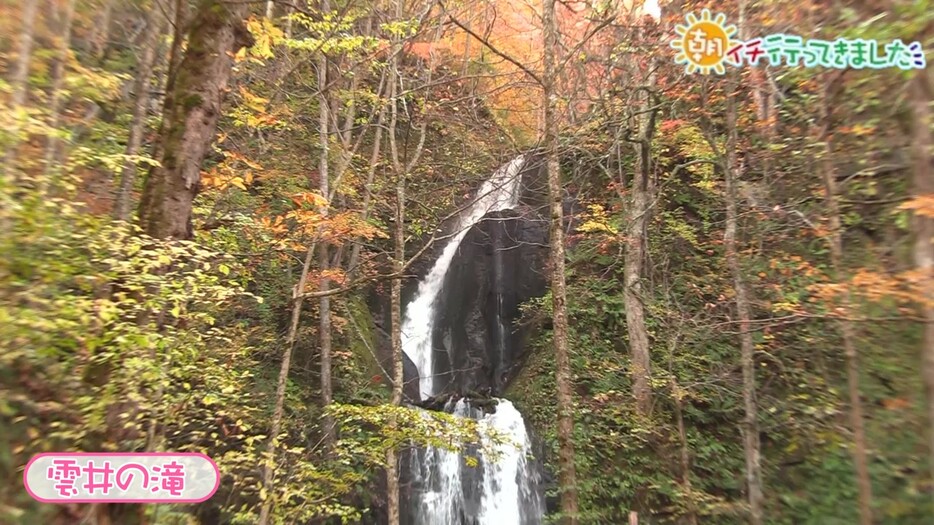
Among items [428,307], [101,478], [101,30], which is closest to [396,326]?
[101,478]

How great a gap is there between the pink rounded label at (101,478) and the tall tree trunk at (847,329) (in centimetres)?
568

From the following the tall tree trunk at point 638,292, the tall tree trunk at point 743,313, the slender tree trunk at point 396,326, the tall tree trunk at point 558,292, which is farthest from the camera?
the tall tree trunk at point 638,292

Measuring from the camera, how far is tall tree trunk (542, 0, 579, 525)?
5.75 meters

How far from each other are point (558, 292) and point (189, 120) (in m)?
4.42

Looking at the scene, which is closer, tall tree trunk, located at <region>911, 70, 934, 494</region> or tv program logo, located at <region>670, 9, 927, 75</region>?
tall tree trunk, located at <region>911, 70, 934, 494</region>

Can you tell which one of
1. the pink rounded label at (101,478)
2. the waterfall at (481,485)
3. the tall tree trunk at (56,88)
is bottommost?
the waterfall at (481,485)

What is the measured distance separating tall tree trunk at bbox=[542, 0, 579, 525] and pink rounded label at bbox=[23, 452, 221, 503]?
4016mm

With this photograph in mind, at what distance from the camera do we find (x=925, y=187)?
3.73m

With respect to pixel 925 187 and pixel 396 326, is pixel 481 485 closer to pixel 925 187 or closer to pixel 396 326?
pixel 396 326

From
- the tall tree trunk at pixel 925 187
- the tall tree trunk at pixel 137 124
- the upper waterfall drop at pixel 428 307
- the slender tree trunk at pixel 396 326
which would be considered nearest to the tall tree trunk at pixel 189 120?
the tall tree trunk at pixel 137 124

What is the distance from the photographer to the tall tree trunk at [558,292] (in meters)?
5.75

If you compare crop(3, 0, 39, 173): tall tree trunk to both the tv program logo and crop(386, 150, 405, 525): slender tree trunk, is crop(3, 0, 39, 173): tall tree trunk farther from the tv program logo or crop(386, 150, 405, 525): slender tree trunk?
the tv program logo

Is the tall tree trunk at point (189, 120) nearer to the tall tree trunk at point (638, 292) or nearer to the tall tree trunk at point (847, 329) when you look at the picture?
the tall tree trunk at point (847, 329)

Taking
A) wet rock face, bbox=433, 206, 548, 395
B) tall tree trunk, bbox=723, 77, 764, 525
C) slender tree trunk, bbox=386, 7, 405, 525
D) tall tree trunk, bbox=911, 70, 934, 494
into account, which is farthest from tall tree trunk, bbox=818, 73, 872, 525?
wet rock face, bbox=433, 206, 548, 395
